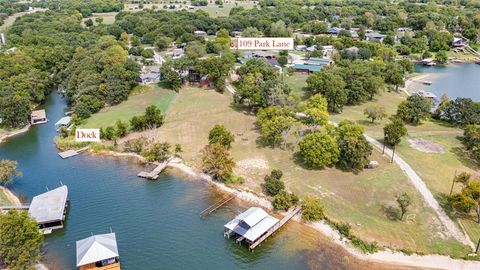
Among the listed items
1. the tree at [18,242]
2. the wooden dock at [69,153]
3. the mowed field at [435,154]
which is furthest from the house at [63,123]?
the mowed field at [435,154]

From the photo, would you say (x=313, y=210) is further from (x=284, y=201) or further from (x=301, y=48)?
(x=301, y=48)

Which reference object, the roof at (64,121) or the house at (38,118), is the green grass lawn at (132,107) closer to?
the roof at (64,121)

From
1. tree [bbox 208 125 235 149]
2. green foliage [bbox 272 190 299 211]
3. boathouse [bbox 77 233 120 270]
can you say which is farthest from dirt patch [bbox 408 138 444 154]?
boathouse [bbox 77 233 120 270]

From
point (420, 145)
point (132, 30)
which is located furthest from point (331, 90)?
point (132, 30)

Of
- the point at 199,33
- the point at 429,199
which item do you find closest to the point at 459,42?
the point at 199,33

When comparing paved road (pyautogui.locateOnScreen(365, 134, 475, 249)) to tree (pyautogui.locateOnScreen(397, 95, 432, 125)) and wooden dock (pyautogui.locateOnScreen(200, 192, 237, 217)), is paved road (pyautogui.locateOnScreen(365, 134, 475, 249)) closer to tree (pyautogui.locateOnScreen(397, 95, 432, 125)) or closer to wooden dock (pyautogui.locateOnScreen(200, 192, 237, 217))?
tree (pyautogui.locateOnScreen(397, 95, 432, 125))
